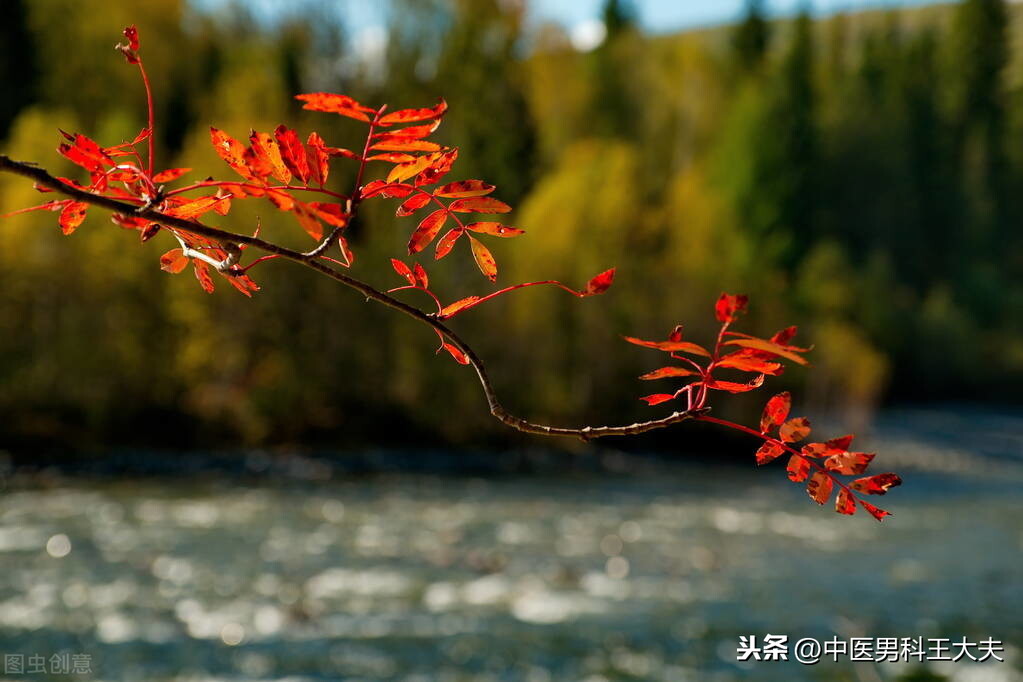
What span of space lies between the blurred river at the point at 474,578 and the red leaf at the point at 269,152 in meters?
8.30

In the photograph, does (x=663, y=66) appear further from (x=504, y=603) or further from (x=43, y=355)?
(x=504, y=603)

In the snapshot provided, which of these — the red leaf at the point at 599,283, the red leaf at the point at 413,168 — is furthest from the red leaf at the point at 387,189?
the red leaf at the point at 599,283

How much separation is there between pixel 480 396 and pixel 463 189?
2192cm

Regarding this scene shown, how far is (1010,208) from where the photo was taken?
5219 cm

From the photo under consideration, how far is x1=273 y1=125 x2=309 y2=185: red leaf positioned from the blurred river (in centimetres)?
831

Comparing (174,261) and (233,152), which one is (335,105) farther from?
(174,261)

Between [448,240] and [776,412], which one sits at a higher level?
[448,240]

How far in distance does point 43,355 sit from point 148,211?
2199 centimetres

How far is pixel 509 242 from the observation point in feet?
75.7

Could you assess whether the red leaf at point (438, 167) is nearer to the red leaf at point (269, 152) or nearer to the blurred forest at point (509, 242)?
the red leaf at point (269, 152)

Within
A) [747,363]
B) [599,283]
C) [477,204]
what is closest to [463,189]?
[477,204]

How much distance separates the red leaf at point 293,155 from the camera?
73 centimetres

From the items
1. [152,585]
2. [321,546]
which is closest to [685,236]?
[321,546]

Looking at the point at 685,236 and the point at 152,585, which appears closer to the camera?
the point at 152,585
